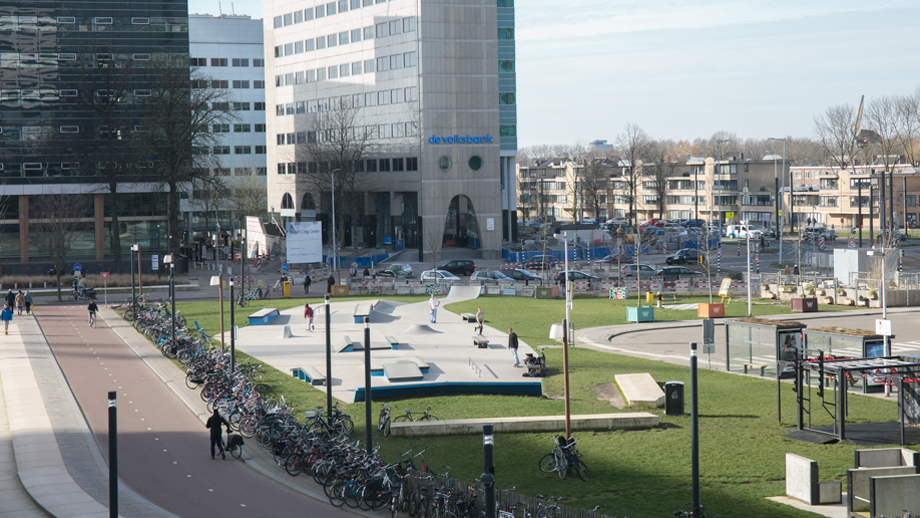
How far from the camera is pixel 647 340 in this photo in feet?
128

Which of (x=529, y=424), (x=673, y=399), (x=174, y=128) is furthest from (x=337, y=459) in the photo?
(x=174, y=128)

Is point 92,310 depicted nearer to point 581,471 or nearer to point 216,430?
point 216,430

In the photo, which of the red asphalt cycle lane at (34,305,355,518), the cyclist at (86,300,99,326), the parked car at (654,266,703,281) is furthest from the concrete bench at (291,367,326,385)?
the parked car at (654,266,703,281)

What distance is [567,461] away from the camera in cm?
1884

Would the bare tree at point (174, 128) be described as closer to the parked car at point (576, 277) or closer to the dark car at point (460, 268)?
the dark car at point (460, 268)

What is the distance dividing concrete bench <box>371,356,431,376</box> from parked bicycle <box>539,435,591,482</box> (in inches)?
490

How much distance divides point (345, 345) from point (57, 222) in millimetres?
34269

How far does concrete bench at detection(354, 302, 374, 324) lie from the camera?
44.7 m

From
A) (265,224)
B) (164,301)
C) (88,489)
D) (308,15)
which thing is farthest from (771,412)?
(308,15)

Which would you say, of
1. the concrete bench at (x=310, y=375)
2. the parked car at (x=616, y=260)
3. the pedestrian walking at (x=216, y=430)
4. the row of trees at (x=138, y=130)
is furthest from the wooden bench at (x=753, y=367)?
the row of trees at (x=138, y=130)

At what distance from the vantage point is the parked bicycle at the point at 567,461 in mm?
18734

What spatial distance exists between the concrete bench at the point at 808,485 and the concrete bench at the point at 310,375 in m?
16.7

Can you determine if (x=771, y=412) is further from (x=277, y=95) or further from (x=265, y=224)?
(x=277, y=95)

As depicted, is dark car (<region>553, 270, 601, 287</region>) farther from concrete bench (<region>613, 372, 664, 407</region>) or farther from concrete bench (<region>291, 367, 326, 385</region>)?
concrete bench (<region>613, 372, 664, 407</region>)
